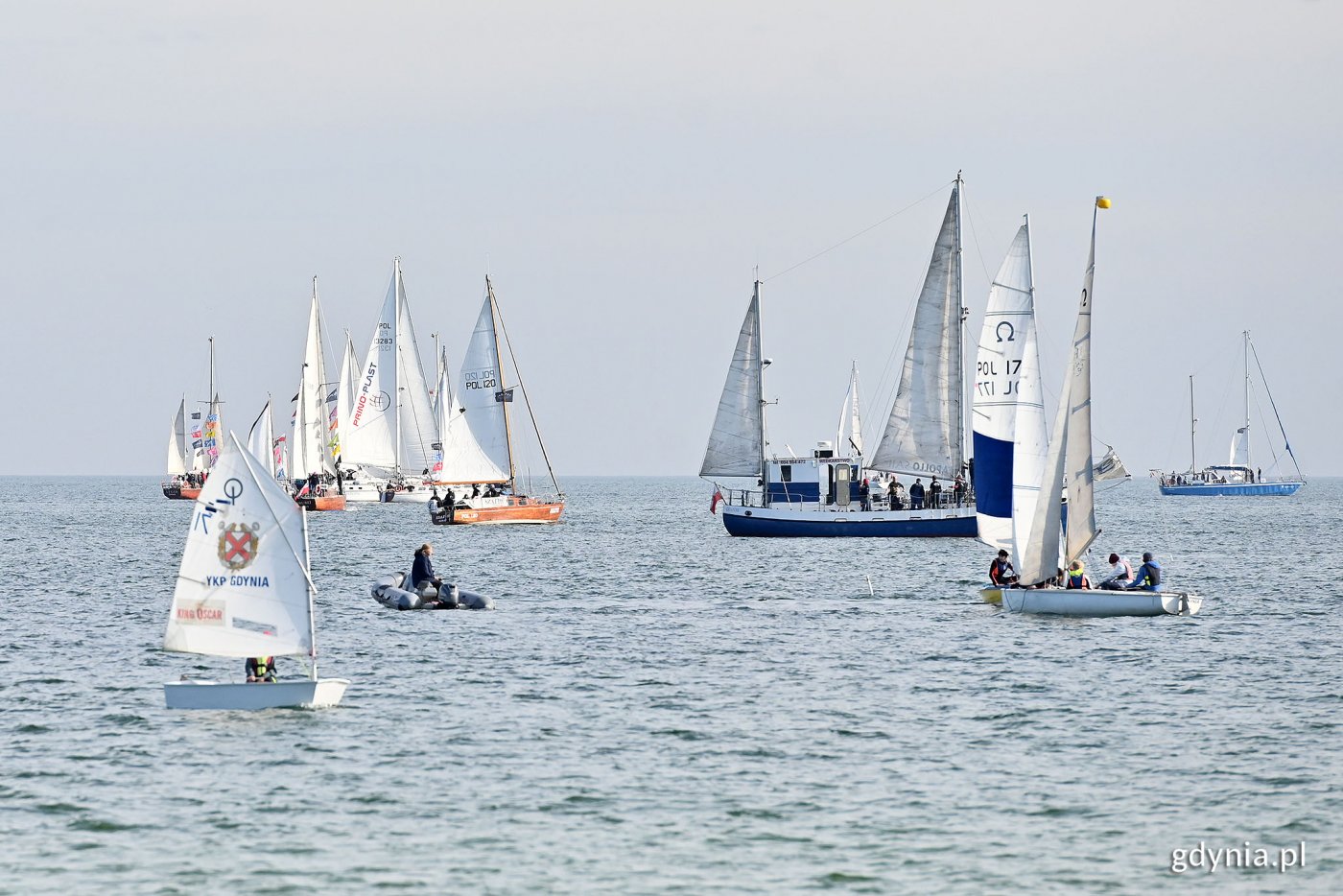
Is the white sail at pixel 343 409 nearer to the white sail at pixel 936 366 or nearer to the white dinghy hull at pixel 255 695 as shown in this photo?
the white sail at pixel 936 366

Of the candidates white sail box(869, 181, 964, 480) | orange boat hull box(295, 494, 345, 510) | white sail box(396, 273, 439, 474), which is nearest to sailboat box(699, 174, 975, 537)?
white sail box(869, 181, 964, 480)

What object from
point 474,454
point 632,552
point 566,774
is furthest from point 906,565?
point 566,774

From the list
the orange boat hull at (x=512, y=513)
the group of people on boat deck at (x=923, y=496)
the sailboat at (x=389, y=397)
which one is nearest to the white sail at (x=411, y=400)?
the sailboat at (x=389, y=397)

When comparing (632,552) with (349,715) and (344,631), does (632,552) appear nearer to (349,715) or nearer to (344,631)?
(344,631)

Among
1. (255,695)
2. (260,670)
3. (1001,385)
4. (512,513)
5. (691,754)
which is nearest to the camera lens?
(691,754)

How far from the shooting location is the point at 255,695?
101ft

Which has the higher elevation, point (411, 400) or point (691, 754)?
point (411, 400)

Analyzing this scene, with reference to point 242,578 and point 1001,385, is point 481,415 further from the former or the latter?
point 242,578

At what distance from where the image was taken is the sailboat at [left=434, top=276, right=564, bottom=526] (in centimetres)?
10431

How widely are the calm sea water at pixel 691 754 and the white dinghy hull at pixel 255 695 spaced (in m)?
0.26

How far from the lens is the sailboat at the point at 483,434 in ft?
342

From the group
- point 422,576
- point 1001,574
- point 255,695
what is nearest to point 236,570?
point 255,695

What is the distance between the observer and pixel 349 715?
104 feet

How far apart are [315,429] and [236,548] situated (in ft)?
394
